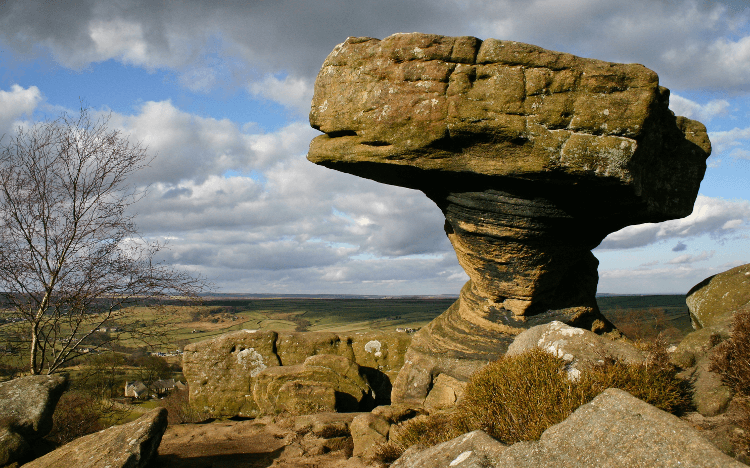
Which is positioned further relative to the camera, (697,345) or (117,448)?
(697,345)

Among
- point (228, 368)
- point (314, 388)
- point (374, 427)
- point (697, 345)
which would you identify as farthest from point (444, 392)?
point (228, 368)

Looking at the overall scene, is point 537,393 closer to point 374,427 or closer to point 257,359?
point 374,427

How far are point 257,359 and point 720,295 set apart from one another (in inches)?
502

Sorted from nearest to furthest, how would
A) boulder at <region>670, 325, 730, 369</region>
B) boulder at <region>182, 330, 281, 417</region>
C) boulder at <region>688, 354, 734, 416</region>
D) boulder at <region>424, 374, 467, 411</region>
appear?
boulder at <region>688, 354, 734, 416</region>
boulder at <region>670, 325, 730, 369</region>
boulder at <region>424, 374, 467, 411</region>
boulder at <region>182, 330, 281, 417</region>

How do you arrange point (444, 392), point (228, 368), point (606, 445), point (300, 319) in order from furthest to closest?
1. point (300, 319)
2. point (228, 368)
3. point (444, 392)
4. point (606, 445)

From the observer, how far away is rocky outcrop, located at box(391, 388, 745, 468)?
3465 millimetres

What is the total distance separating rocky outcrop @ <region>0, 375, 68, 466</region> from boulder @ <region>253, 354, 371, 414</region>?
4537mm

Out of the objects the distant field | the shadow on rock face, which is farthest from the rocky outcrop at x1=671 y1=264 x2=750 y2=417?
the shadow on rock face

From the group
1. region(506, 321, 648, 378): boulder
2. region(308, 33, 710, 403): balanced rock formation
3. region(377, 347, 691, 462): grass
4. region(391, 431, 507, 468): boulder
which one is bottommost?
region(391, 431, 507, 468): boulder

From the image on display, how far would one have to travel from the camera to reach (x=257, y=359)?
12.9 meters

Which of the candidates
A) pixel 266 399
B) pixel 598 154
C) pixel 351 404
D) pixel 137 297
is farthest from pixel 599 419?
pixel 137 297

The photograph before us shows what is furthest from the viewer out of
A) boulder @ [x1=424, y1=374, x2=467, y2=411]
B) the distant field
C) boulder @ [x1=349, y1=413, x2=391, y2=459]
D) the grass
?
the distant field

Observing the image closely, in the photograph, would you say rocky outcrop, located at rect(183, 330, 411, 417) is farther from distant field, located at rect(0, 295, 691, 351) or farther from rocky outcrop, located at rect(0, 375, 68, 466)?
rocky outcrop, located at rect(0, 375, 68, 466)

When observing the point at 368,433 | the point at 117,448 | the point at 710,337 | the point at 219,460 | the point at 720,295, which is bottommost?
the point at 219,460
